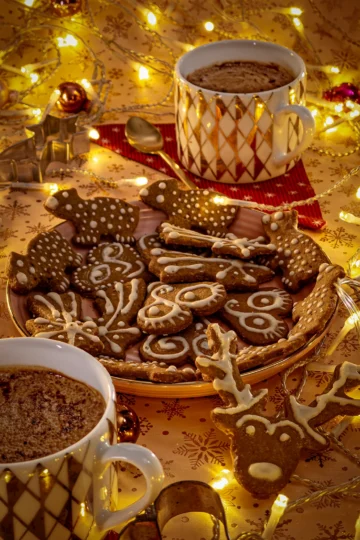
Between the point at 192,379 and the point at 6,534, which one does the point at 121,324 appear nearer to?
the point at 192,379

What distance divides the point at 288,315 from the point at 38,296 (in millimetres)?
363

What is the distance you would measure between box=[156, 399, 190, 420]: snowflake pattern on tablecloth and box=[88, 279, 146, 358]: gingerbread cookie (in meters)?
0.09

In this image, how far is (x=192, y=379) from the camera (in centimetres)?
94

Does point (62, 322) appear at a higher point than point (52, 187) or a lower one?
higher

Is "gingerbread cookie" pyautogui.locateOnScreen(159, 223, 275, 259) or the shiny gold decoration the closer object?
"gingerbread cookie" pyautogui.locateOnScreen(159, 223, 275, 259)

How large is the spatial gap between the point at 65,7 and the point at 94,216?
29.5 inches

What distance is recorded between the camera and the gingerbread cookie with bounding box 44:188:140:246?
1247mm

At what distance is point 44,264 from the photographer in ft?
3.72

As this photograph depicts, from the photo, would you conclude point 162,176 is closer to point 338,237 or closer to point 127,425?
point 338,237

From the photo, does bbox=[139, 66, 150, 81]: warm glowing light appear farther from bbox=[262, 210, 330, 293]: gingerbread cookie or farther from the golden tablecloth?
bbox=[262, 210, 330, 293]: gingerbread cookie

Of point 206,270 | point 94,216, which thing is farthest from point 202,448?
point 94,216

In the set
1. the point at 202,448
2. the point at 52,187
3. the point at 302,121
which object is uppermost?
the point at 302,121

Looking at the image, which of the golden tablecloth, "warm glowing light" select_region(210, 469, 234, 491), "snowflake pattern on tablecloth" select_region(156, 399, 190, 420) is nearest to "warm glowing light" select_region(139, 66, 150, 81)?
the golden tablecloth

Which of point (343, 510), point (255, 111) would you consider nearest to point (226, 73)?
point (255, 111)
